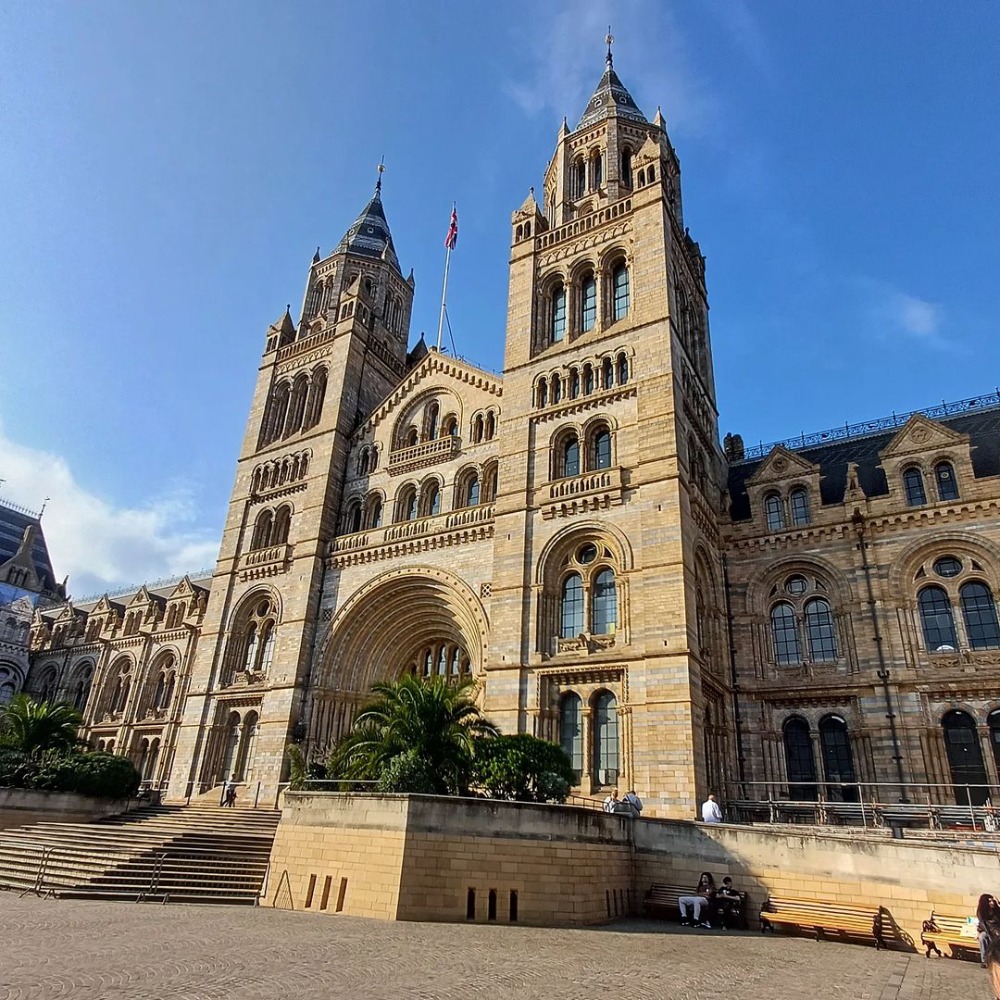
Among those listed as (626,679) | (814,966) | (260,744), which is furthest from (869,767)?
(260,744)

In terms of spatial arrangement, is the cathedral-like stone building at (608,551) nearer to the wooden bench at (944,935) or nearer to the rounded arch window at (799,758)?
the rounded arch window at (799,758)

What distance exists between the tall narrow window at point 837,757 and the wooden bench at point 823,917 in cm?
875

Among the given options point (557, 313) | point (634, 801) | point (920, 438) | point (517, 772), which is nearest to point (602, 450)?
point (557, 313)

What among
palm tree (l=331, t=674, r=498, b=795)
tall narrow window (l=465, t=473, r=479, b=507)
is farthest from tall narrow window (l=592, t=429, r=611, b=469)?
palm tree (l=331, t=674, r=498, b=795)

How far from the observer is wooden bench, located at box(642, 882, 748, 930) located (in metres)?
15.6

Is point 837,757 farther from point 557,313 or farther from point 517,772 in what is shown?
point 557,313

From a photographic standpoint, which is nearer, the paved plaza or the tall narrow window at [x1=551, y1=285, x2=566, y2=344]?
the paved plaza

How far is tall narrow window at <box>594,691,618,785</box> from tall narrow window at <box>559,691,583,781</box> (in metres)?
0.51

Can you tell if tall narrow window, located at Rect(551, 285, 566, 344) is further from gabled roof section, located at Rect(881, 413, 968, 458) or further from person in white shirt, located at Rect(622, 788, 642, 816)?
person in white shirt, located at Rect(622, 788, 642, 816)

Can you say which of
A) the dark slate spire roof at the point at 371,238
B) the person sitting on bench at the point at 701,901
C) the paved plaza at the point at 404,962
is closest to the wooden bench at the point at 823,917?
the paved plaza at the point at 404,962

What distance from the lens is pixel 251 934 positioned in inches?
470

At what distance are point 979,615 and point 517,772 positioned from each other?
1698 centimetres

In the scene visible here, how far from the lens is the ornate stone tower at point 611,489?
21.3 metres

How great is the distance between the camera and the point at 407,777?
17.2 meters
